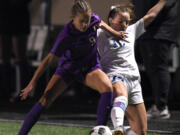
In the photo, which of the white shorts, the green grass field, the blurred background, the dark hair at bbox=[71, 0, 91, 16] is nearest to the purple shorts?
the white shorts

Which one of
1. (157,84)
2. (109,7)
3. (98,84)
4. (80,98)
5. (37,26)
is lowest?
(80,98)

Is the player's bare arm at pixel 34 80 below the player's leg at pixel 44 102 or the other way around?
the other way around

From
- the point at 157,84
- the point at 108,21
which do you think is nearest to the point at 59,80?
the point at 108,21

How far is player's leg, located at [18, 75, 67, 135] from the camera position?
4449 millimetres

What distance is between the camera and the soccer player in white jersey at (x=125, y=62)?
4.70m

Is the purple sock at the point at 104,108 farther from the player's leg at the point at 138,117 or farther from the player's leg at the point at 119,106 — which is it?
the player's leg at the point at 138,117

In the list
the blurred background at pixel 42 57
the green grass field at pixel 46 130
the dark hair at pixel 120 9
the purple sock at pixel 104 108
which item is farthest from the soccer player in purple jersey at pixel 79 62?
the blurred background at pixel 42 57

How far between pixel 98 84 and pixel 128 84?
1.10 ft

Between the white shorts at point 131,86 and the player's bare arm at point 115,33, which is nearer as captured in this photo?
the player's bare arm at point 115,33

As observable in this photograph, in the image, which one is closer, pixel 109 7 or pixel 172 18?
pixel 109 7

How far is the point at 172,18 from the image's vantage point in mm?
6727

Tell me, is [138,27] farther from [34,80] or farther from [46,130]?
[46,130]

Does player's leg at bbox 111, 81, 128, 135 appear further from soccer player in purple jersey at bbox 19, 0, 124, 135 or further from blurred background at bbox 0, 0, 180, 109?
blurred background at bbox 0, 0, 180, 109

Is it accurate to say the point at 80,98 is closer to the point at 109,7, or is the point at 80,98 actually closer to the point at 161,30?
the point at 161,30
